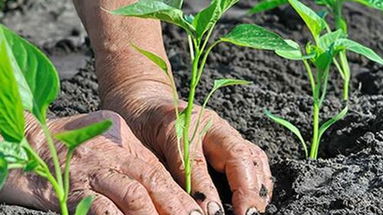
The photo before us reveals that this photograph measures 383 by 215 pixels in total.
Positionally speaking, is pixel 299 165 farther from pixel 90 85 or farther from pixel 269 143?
pixel 90 85

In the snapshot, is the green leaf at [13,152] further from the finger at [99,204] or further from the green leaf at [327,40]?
the green leaf at [327,40]

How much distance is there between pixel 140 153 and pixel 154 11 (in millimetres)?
409

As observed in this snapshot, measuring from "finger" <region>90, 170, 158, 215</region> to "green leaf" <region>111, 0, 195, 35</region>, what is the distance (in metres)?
0.37

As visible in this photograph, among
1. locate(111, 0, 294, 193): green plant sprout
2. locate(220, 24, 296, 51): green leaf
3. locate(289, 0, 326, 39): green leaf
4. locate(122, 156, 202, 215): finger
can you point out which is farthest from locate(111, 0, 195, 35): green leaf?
locate(289, 0, 326, 39): green leaf

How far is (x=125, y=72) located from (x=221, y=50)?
1100 millimetres

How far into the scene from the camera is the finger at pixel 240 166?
7.81ft

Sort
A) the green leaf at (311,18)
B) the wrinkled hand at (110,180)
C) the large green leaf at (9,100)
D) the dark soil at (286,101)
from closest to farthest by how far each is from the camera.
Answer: the large green leaf at (9,100), the wrinkled hand at (110,180), the dark soil at (286,101), the green leaf at (311,18)

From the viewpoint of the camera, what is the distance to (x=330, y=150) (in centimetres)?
290

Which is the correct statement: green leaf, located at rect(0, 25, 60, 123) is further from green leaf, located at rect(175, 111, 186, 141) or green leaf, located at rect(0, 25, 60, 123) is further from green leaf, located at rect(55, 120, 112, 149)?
green leaf, located at rect(175, 111, 186, 141)

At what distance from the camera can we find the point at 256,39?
2215 millimetres

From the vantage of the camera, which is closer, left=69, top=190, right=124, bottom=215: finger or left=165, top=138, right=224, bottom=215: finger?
left=69, top=190, right=124, bottom=215: finger

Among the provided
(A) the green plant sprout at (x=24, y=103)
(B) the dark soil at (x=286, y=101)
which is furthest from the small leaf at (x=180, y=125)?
(A) the green plant sprout at (x=24, y=103)

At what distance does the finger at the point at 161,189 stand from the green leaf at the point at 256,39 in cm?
35

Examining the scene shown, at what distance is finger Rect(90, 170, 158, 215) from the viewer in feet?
7.18
